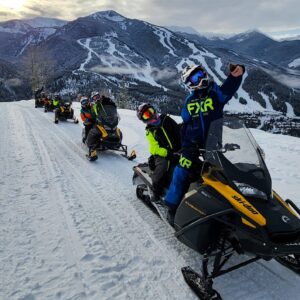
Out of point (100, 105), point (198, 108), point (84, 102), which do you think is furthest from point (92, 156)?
point (198, 108)

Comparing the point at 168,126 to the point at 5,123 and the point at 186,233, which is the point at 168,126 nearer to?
the point at 186,233

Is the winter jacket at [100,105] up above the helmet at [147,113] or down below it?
below

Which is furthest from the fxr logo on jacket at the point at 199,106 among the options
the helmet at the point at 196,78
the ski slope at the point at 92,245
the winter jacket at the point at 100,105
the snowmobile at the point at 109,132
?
the winter jacket at the point at 100,105

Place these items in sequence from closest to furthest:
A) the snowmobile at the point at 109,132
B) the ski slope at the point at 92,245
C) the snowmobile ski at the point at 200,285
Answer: the snowmobile ski at the point at 200,285
the ski slope at the point at 92,245
the snowmobile at the point at 109,132

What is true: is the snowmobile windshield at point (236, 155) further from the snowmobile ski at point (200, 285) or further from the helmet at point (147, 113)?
the helmet at point (147, 113)

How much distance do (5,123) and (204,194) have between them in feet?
43.1

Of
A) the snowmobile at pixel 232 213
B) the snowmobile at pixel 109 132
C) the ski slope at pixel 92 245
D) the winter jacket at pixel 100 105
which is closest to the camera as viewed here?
the snowmobile at pixel 232 213

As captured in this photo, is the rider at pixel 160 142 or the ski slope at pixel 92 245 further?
the rider at pixel 160 142

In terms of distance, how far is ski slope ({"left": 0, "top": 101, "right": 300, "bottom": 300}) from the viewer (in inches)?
151

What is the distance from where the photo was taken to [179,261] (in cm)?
441

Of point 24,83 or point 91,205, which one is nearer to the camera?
point 91,205

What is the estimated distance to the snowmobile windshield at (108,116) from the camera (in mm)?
10594

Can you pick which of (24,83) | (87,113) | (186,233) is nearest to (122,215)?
(186,233)

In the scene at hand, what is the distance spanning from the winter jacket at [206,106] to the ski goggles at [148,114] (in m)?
1.32
